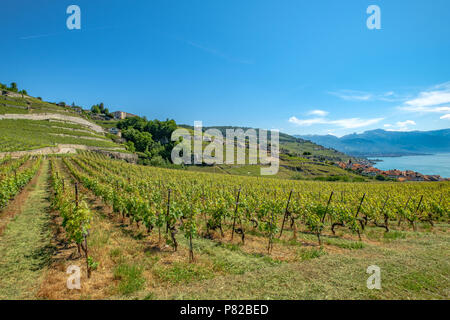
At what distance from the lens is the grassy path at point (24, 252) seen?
19.4 feet

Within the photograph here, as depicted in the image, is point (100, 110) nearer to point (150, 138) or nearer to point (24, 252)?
point (150, 138)

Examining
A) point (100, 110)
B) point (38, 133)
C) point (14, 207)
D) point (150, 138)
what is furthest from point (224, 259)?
point (100, 110)

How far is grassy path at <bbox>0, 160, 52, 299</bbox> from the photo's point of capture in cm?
591

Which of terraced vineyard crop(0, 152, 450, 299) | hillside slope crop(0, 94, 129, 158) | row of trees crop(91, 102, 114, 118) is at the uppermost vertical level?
row of trees crop(91, 102, 114, 118)

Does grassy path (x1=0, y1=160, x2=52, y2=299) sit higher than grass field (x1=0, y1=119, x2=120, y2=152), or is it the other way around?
grass field (x1=0, y1=119, x2=120, y2=152)

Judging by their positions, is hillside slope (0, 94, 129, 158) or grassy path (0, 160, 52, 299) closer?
grassy path (0, 160, 52, 299)

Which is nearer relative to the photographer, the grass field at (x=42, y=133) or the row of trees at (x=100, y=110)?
the grass field at (x=42, y=133)

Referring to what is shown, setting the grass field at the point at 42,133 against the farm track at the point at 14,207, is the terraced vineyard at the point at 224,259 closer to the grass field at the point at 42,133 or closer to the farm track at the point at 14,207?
the farm track at the point at 14,207

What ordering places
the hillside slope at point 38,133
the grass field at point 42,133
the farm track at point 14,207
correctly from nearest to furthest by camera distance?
the farm track at point 14,207, the hillside slope at point 38,133, the grass field at point 42,133

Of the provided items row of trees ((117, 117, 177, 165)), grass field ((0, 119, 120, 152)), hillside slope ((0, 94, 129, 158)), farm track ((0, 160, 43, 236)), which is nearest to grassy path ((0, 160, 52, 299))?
farm track ((0, 160, 43, 236))

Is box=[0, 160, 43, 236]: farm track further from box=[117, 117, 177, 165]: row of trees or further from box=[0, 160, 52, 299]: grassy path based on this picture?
box=[117, 117, 177, 165]: row of trees

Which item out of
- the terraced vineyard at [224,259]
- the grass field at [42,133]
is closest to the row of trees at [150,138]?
the grass field at [42,133]

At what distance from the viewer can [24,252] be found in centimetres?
782
